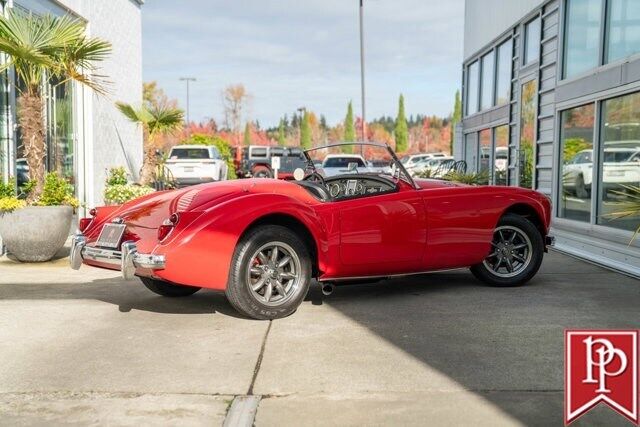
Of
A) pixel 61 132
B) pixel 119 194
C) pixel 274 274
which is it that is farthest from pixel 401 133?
pixel 274 274

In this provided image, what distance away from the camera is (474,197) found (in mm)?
6590

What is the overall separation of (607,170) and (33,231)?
7441mm

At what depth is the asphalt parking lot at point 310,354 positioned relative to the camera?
140 inches

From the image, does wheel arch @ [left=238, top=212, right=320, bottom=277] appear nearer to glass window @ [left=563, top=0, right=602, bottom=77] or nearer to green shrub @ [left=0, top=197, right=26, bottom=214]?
green shrub @ [left=0, top=197, right=26, bottom=214]

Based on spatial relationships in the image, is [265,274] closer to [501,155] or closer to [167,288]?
[167,288]

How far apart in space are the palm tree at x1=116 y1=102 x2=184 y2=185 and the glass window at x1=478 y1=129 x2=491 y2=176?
7243 mm

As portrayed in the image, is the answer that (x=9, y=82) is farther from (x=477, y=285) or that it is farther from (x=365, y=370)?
(x=365, y=370)

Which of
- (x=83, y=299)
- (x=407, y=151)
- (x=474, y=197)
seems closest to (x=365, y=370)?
(x=474, y=197)

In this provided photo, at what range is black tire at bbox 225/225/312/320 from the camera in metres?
5.34

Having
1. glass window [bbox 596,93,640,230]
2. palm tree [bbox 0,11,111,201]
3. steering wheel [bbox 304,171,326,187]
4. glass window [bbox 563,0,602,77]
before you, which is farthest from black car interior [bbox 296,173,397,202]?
glass window [bbox 563,0,602,77]

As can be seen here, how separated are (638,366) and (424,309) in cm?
356

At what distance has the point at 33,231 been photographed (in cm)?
852

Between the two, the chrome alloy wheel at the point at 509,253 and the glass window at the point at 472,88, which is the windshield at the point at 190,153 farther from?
the chrome alloy wheel at the point at 509,253

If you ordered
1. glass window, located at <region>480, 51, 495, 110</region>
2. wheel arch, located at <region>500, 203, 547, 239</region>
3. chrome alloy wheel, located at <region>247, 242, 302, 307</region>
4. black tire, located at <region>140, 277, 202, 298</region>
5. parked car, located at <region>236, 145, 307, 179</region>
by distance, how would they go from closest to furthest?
1. chrome alloy wheel, located at <region>247, 242, 302, 307</region>
2. black tire, located at <region>140, 277, 202, 298</region>
3. wheel arch, located at <region>500, 203, 547, 239</region>
4. glass window, located at <region>480, 51, 495, 110</region>
5. parked car, located at <region>236, 145, 307, 179</region>
